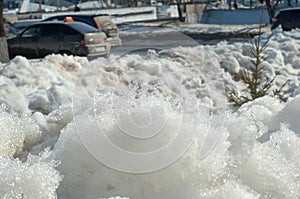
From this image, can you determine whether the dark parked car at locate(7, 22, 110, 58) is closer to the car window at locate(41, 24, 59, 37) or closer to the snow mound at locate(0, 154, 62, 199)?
the car window at locate(41, 24, 59, 37)

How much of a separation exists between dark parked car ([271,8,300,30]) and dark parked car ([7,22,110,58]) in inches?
412

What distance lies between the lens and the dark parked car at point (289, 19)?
24.2 m

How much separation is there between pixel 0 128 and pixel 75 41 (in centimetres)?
1498

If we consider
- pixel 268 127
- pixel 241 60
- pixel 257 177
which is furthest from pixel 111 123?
pixel 241 60

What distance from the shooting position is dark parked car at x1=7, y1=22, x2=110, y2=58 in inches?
669

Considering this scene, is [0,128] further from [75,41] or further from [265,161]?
[75,41]

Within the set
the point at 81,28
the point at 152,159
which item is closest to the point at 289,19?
the point at 81,28

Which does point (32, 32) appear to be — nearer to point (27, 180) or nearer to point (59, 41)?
point (59, 41)

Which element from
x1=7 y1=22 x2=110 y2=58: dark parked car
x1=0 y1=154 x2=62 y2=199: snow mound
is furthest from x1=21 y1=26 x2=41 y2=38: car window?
x1=0 y1=154 x2=62 y2=199: snow mound

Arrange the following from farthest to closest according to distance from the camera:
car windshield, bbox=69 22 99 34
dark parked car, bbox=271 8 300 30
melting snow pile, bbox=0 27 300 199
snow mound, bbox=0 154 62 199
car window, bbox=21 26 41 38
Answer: dark parked car, bbox=271 8 300 30 < car window, bbox=21 26 41 38 < car windshield, bbox=69 22 99 34 < melting snow pile, bbox=0 27 300 199 < snow mound, bbox=0 154 62 199

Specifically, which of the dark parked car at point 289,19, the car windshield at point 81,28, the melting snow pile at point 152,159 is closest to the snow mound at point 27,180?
the melting snow pile at point 152,159

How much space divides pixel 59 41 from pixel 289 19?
40.0 ft

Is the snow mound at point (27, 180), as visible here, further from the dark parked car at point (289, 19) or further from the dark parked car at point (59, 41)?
the dark parked car at point (289, 19)

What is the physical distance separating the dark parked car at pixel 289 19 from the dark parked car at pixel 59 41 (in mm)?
10454
